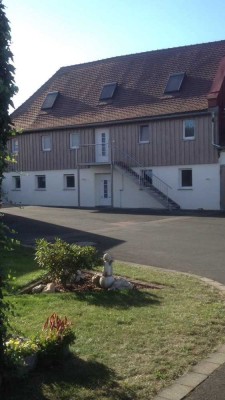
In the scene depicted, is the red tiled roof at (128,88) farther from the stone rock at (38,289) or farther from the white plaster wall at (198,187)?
the stone rock at (38,289)

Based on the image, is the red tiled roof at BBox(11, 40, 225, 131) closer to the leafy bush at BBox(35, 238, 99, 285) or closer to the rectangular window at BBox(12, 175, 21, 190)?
the rectangular window at BBox(12, 175, 21, 190)

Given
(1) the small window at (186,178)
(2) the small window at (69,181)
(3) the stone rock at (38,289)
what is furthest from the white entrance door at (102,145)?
(3) the stone rock at (38,289)

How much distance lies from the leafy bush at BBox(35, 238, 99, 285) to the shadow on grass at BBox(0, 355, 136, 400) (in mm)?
3616

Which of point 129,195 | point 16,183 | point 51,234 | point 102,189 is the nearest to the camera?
point 51,234

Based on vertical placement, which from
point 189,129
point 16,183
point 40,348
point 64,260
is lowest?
point 40,348

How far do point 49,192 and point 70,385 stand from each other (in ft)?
109

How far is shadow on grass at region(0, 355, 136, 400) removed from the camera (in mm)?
4562

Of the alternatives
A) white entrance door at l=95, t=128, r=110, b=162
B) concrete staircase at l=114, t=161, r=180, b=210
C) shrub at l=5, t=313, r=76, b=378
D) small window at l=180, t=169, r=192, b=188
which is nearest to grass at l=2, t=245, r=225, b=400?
shrub at l=5, t=313, r=76, b=378

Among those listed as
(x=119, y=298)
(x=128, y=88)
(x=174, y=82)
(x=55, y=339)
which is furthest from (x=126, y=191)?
(x=55, y=339)

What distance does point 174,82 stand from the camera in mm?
33031

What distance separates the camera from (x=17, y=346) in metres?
4.82

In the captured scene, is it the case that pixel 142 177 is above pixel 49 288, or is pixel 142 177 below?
above

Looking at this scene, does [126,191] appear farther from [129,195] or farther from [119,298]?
[119,298]

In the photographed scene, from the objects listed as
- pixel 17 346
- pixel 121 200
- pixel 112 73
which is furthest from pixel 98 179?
pixel 17 346
